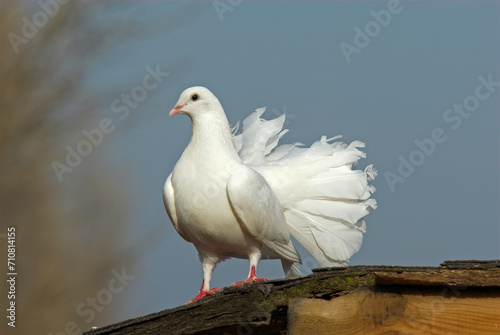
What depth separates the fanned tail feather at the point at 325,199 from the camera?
24.2ft

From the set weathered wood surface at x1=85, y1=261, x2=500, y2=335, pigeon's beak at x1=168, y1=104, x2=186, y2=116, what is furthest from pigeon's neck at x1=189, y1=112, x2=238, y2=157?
weathered wood surface at x1=85, y1=261, x2=500, y2=335

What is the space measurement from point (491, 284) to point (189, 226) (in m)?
3.02

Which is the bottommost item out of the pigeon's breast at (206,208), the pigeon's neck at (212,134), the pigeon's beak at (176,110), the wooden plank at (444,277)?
the wooden plank at (444,277)

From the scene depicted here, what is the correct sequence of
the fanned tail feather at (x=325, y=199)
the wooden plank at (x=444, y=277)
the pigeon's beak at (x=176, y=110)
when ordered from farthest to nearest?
the fanned tail feather at (x=325, y=199)
the pigeon's beak at (x=176, y=110)
the wooden plank at (x=444, y=277)

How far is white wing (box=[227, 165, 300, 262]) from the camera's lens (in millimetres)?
6676

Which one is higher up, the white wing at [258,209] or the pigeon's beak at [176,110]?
the pigeon's beak at [176,110]

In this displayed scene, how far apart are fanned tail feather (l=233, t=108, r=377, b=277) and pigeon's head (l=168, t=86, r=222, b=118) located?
0.93 meters

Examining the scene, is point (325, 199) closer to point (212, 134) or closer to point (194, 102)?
point (212, 134)

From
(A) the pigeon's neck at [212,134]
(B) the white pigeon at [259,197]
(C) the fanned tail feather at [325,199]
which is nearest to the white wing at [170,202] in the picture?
(B) the white pigeon at [259,197]

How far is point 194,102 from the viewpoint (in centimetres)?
716

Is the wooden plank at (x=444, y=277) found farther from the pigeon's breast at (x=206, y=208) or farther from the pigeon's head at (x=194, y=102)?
the pigeon's head at (x=194, y=102)

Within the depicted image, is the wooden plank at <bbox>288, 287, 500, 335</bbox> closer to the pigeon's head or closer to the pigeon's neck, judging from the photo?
the pigeon's neck

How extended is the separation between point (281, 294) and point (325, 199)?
2.75 m

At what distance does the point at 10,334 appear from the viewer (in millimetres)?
9586
